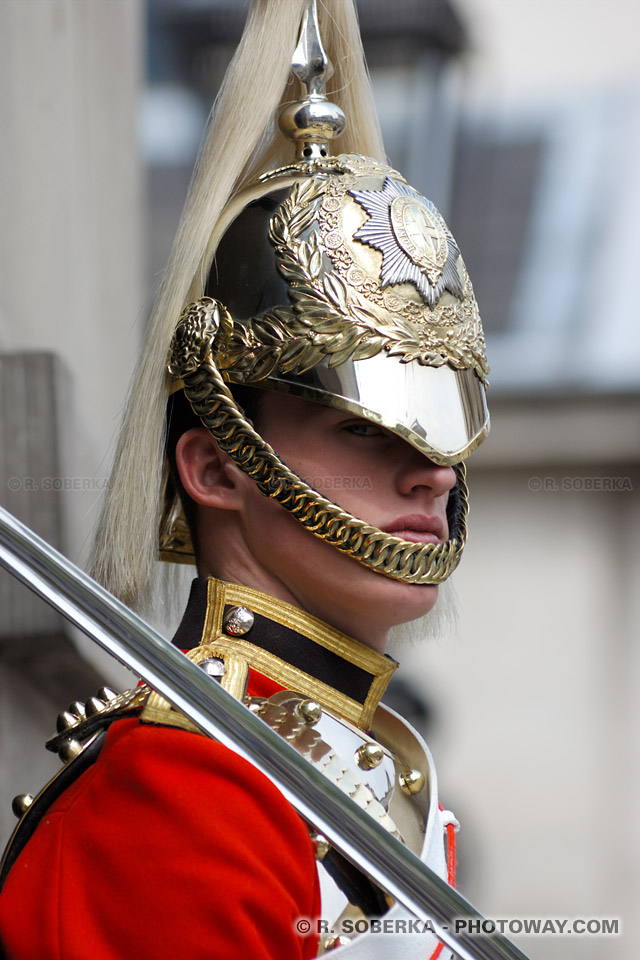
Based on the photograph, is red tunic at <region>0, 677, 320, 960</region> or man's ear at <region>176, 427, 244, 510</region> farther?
man's ear at <region>176, 427, 244, 510</region>

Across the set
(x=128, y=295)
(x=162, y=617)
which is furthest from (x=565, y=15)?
(x=162, y=617)

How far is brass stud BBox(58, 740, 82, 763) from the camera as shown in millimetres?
1716

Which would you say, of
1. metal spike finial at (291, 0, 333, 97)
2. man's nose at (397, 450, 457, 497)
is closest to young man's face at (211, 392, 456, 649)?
man's nose at (397, 450, 457, 497)

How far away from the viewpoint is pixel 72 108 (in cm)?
304

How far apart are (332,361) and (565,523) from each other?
4.33m

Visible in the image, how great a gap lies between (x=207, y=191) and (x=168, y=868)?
0.97 m

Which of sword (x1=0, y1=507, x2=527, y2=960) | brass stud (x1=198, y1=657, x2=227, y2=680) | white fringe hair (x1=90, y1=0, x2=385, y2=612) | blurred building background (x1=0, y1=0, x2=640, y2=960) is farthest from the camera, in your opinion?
blurred building background (x1=0, y1=0, x2=640, y2=960)

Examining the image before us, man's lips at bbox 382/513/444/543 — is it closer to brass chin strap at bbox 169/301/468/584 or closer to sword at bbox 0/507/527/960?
brass chin strap at bbox 169/301/468/584

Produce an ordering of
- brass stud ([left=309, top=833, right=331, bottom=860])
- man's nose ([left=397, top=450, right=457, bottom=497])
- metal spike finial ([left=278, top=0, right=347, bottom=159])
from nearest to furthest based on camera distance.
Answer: brass stud ([left=309, top=833, right=331, bottom=860])
man's nose ([left=397, top=450, right=457, bottom=497])
metal spike finial ([left=278, top=0, right=347, bottom=159])

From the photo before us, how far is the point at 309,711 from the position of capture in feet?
5.43

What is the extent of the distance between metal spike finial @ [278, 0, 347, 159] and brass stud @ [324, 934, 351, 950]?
1.05 metres

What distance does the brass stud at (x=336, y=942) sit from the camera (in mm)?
1492

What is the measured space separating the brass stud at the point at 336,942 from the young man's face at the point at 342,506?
413mm

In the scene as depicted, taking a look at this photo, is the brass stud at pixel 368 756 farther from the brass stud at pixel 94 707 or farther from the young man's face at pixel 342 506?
the brass stud at pixel 94 707
